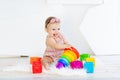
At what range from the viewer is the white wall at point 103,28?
116 cm

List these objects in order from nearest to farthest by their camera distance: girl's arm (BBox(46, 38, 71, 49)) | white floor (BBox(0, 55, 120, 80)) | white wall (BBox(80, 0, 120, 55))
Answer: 1. white floor (BBox(0, 55, 120, 80))
2. girl's arm (BBox(46, 38, 71, 49))
3. white wall (BBox(80, 0, 120, 55))

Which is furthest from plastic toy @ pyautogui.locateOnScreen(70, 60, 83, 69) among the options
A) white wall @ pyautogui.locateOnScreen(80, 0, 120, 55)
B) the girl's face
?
white wall @ pyautogui.locateOnScreen(80, 0, 120, 55)

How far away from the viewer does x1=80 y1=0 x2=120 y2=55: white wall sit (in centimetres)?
116

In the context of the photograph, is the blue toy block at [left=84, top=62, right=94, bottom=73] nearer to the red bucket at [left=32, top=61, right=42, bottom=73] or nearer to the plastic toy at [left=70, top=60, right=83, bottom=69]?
the plastic toy at [left=70, top=60, right=83, bottom=69]

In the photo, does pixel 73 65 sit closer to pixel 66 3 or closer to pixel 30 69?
pixel 30 69

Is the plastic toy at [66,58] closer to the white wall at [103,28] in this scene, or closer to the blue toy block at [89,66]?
the blue toy block at [89,66]

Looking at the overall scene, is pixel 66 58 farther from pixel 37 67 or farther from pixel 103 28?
pixel 103 28

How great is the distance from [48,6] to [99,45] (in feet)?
0.90

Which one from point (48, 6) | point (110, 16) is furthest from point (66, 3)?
point (110, 16)

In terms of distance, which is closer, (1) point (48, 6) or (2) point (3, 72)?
(2) point (3, 72)

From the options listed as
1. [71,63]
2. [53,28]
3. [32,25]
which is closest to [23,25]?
[32,25]

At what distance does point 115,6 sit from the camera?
1.17 meters

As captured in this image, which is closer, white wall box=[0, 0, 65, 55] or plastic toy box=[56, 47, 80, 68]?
plastic toy box=[56, 47, 80, 68]

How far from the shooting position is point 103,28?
117cm
